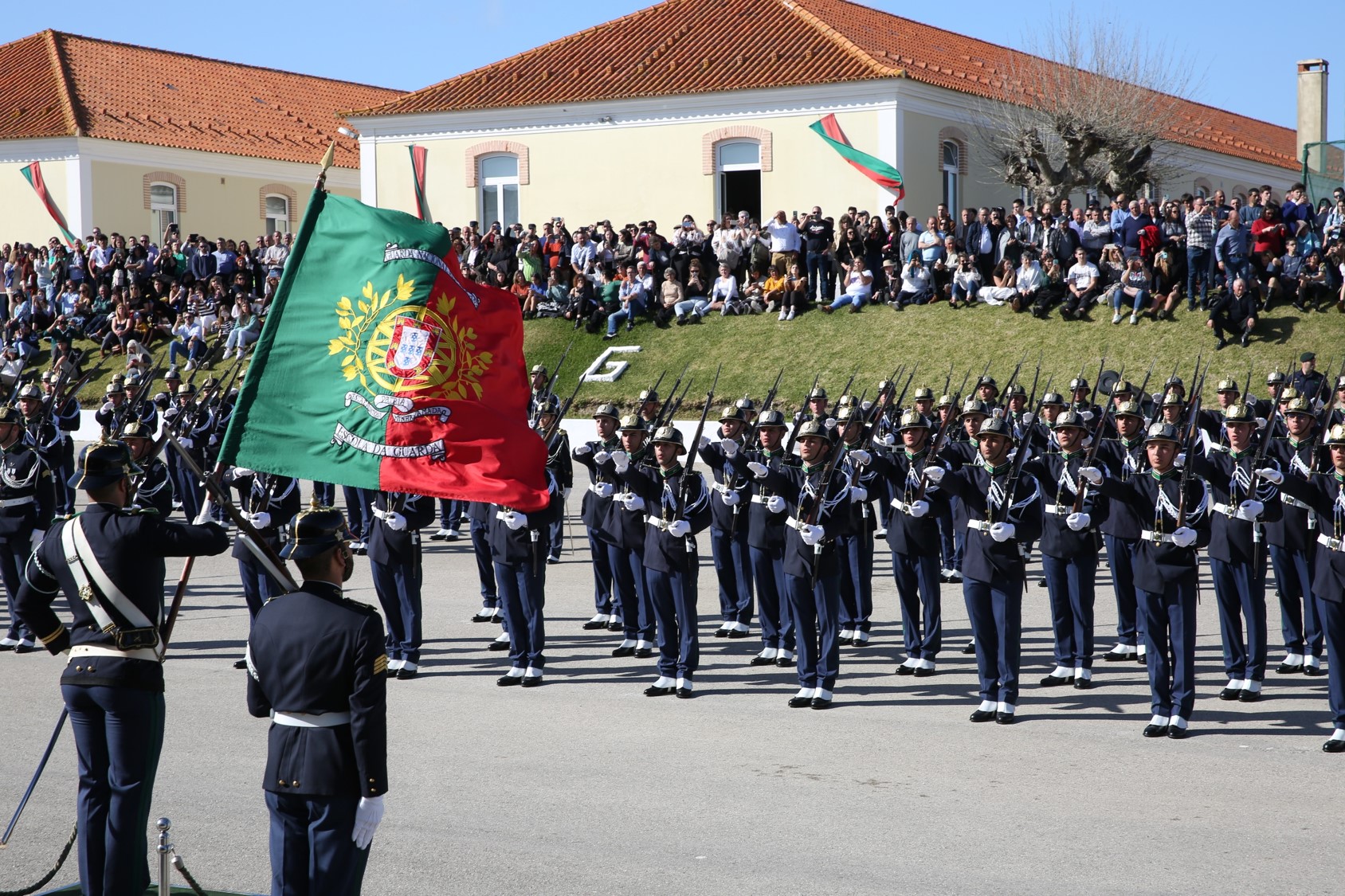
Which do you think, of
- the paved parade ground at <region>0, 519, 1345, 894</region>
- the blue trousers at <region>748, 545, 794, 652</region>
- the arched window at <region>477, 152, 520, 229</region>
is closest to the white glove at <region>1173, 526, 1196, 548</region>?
the paved parade ground at <region>0, 519, 1345, 894</region>

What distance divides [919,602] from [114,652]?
21.4ft

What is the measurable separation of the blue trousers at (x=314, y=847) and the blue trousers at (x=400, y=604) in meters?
5.50

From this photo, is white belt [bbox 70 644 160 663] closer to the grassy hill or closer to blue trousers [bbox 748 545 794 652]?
blue trousers [bbox 748 545 794 652]

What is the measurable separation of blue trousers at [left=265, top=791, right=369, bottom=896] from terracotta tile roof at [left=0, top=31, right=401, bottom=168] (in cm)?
3730

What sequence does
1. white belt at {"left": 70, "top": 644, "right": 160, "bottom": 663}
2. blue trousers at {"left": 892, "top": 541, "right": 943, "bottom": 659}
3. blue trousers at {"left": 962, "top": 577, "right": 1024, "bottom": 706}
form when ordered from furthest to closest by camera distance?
blue trousers at {"left": 892, "top": 541, "right": 943, "bottom": 659}, blue trousers at {"left": 962, "top": 577, "right": 1024, "bottom": 706}, white belt at {"left": 70, "top": 644, "right": 160, "bottom": 663}

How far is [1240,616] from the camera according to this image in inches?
386

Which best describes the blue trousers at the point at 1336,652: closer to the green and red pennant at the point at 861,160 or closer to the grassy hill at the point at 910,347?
the grassy hill at the point at 910,347

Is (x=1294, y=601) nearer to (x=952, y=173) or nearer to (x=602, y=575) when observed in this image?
(x=602, y=575)

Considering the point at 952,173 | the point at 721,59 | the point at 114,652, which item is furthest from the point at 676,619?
the point at 721,59

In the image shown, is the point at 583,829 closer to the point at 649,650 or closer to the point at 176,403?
the point at 649,650

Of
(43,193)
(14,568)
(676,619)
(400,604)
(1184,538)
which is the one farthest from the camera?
(43,193)

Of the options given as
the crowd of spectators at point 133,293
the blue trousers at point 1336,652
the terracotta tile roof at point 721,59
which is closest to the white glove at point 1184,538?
the blue trousers at point 1336,652

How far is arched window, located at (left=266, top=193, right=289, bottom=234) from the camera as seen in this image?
43000 mm

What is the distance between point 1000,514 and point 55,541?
19.7ft
